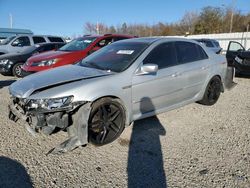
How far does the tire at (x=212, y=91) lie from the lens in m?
5.26

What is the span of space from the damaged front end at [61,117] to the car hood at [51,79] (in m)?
0.16

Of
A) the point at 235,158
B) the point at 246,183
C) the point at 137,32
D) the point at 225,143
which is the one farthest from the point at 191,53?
the point at 137,32

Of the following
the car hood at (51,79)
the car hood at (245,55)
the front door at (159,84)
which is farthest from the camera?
the car hood at (245,55)

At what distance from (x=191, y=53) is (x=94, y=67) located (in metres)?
2.05

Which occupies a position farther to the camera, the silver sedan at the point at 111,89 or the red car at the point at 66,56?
the red car at the point at 66,56

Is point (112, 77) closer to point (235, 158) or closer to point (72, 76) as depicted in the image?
point (72, 76)

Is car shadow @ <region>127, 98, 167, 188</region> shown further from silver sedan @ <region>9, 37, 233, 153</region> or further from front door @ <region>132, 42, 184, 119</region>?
silver sedan @ <region>9, 37, 233, 153</region>

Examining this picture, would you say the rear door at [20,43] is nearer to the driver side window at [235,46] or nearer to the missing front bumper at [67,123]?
the driver side window at [235,46]

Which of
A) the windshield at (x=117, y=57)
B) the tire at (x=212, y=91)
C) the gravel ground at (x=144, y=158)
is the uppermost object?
the windshield at (x=117, y=57)

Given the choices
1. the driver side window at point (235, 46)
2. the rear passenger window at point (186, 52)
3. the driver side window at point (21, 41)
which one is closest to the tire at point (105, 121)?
the rear passenger window at point (186, 52)

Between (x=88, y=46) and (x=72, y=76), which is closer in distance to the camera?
(x=72, y=76)

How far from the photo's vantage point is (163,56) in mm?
4234

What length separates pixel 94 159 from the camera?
3.14 m

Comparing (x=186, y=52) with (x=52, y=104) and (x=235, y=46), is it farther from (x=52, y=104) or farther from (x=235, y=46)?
(x=235, y=46)
